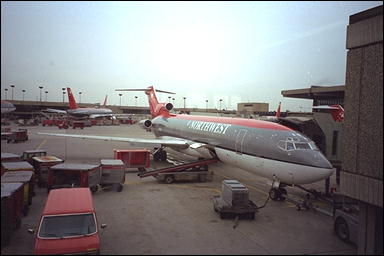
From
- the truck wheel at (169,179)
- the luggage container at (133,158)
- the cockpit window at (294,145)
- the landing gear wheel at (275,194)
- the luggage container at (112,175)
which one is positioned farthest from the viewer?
the luggage container at (133,158)

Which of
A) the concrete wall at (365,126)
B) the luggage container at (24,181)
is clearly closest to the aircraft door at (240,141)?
the concrete wall at (365,126)

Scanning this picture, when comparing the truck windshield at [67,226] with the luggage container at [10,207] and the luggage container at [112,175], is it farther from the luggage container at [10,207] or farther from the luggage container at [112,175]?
the luggage container at [112,175]

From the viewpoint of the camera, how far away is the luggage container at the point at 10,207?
9.41 meters

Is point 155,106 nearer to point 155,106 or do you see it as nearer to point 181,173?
point 155,106

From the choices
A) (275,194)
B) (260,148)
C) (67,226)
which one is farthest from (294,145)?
(67,226)

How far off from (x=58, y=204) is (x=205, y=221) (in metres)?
5.92

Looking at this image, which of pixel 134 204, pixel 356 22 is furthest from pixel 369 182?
pixel 134 204

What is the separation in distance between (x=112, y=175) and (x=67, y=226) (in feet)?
27.9

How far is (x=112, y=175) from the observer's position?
17.7m

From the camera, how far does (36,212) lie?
1373 centimetres

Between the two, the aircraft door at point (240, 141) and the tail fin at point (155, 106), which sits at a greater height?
the tail fin at point (155, 106)

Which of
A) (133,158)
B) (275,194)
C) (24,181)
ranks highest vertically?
(24,181)

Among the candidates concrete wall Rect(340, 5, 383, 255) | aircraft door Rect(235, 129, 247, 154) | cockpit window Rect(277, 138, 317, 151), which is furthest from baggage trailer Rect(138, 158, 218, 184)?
concrete wall Rect(340, 5, 383, 255)

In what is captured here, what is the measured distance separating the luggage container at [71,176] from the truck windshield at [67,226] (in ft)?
21.6
